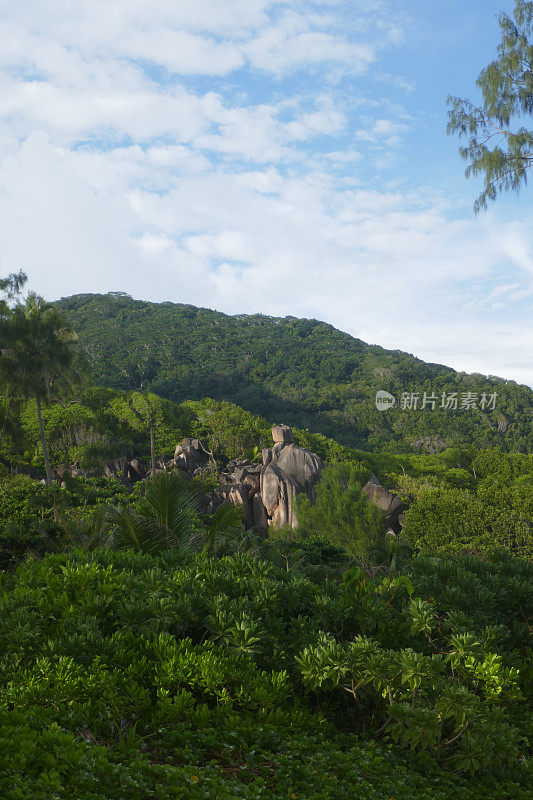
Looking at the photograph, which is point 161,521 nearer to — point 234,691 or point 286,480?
point 234,691

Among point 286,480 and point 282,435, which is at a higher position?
point 282,435

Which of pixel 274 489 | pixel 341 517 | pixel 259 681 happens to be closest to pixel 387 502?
pixel 341 517

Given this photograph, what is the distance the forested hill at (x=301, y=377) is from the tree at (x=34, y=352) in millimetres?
43278

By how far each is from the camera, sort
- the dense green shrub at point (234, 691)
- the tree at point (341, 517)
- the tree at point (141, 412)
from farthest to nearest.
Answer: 1. the tree at point (141, 412)
2. the tree at point (341, 517)
3. the dense green shrub at point (234, 691)

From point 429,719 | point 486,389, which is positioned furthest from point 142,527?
point 486,389

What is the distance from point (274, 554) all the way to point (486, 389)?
2838 inches

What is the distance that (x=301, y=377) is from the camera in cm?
8481

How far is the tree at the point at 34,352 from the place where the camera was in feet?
Answer: 74.0

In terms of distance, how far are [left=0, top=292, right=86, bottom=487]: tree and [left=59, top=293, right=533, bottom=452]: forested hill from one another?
43.3 metres

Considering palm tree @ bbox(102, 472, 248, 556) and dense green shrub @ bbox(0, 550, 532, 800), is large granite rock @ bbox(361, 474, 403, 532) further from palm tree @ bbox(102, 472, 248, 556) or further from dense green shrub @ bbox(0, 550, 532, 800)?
dense green shrub @ bbox(0, 550, 532, 800)

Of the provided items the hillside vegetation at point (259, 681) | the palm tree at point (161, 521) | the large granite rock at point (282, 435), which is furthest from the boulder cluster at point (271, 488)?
the hillside vegetation at point (259, 681)

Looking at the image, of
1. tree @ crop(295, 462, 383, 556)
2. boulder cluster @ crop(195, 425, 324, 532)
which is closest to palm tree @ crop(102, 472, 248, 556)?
tree @ crop(295, 462, 383, 556)

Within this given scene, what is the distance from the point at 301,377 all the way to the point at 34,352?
6392 centimetres

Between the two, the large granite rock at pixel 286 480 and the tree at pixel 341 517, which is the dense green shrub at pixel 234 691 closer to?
the tree at pixel 341 517
